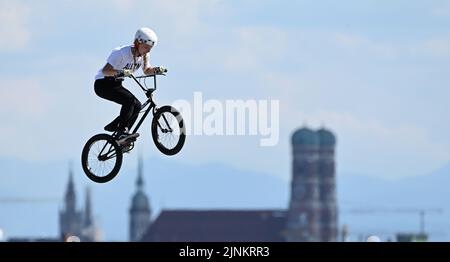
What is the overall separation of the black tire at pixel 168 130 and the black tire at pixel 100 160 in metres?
0.71

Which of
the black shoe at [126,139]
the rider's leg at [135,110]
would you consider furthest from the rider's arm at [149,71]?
the black shoe at [126,139]

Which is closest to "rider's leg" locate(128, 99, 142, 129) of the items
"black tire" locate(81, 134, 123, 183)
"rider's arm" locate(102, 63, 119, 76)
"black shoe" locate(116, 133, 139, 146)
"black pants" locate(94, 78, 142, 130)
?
"black pants" locate(94, 78, 142, 130)

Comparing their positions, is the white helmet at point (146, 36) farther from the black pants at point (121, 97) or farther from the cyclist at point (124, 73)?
the black pants at point (121, 97)

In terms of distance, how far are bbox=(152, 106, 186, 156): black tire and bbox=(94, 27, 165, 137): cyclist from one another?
0.52 metres

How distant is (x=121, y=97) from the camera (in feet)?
109

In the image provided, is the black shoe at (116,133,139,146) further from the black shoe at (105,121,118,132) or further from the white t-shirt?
the white t-shirt

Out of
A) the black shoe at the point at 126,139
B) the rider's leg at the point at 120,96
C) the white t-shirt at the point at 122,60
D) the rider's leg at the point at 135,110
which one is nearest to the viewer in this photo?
the white t-shirt at the point at 122,60

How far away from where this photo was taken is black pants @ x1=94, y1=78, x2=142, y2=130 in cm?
3306

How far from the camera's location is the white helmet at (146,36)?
32.5 m

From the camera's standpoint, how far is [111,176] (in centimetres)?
3272

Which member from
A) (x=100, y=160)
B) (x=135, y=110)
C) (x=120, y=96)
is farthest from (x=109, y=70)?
(x=100, y=160)

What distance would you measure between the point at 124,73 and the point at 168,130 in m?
1.99

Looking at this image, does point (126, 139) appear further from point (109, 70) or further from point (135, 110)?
point (109, 70)
